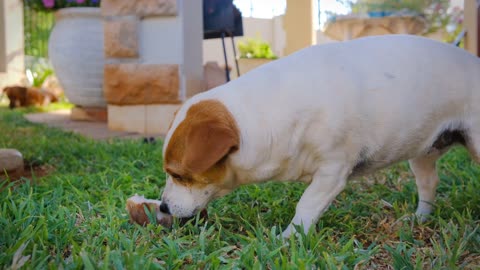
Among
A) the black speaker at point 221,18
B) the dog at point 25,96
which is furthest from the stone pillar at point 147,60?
the dog at point 25,96

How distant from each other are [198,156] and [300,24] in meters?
8.43

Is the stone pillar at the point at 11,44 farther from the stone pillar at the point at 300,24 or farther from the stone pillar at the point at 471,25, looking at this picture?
the stone pillar at the point at 471,25

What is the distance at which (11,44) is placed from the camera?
42.2ft

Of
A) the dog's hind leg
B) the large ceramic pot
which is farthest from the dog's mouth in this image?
the large ceramic pot

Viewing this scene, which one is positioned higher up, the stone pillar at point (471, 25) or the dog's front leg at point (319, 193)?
the stone pillar at point (471, 25)

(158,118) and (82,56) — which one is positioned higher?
(82,56)

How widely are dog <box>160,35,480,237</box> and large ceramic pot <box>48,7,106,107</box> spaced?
4848 mm

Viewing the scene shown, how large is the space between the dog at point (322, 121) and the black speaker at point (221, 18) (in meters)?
4.84

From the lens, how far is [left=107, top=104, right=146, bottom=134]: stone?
585cm

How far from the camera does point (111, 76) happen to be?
229 inches

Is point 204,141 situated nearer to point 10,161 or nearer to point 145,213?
point 145,213

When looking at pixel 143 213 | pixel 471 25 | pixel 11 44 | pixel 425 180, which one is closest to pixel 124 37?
pixel 471 25

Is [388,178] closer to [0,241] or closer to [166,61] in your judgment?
[0,241]

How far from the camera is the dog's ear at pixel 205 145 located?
2061 millimetres
